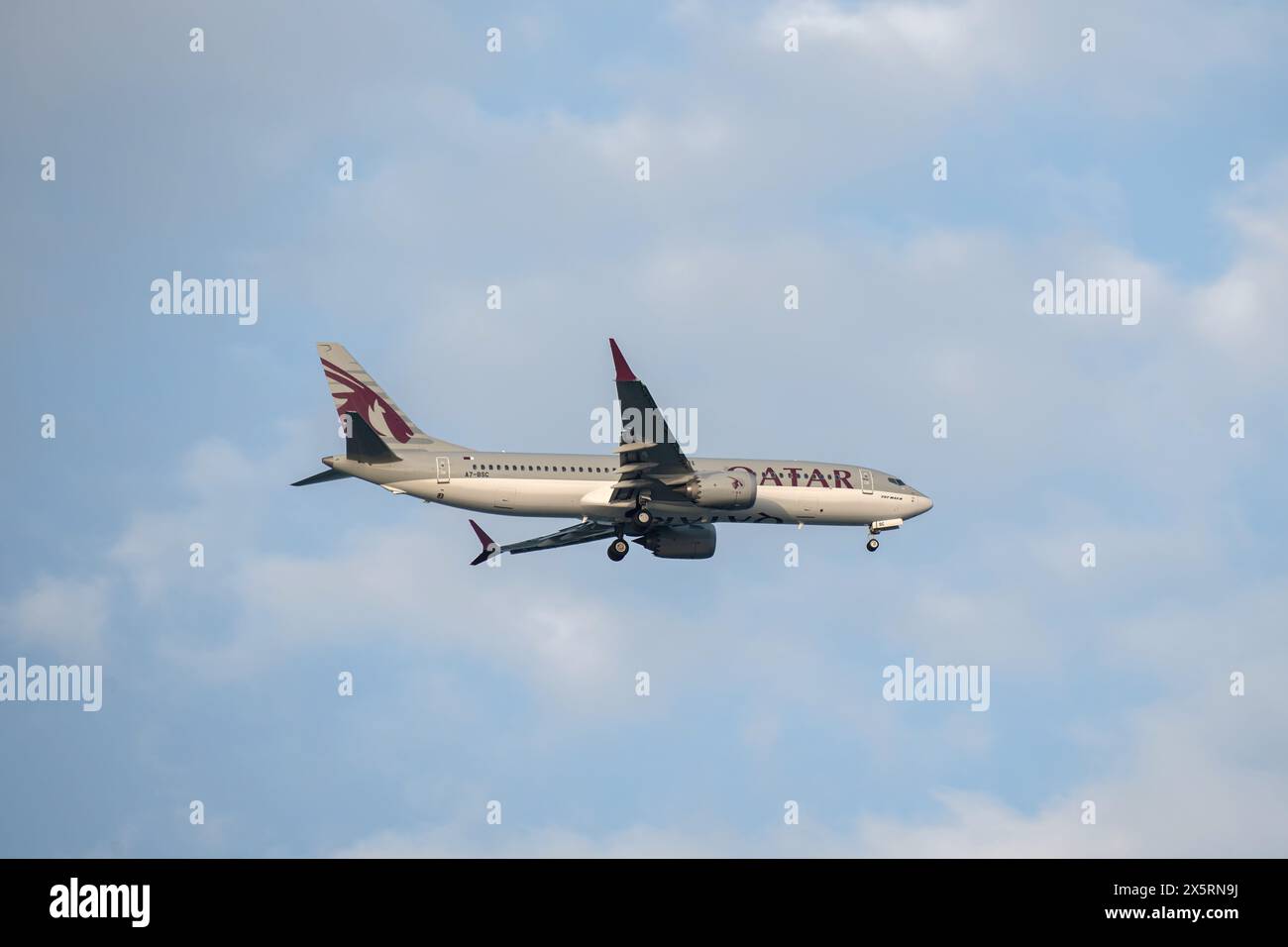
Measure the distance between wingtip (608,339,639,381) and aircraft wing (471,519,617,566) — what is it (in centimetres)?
1339

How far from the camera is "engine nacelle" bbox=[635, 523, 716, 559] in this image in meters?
77.8

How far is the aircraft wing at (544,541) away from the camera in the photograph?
3155 inches

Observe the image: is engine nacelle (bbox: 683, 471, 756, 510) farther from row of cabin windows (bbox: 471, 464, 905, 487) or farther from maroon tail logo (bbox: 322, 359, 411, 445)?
maroon tail logo (bbox: 322, 359, 411, 445)

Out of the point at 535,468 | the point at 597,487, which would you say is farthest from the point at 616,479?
the point at 535,468

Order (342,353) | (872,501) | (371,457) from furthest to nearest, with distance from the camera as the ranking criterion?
(872,501) → (342,353) → (371,457)

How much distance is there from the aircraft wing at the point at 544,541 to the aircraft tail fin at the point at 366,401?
7955 mm

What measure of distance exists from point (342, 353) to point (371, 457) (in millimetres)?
7350

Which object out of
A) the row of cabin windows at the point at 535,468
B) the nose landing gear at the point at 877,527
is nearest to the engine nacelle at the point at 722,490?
the row of cabin windows at the point at 535,468

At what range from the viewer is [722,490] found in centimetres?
7294

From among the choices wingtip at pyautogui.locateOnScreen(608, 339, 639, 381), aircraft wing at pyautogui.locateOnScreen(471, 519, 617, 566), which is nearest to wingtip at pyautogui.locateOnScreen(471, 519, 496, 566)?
aircraft wing at pyautogui.locateOnScreen(471, 519, 617, 566)
